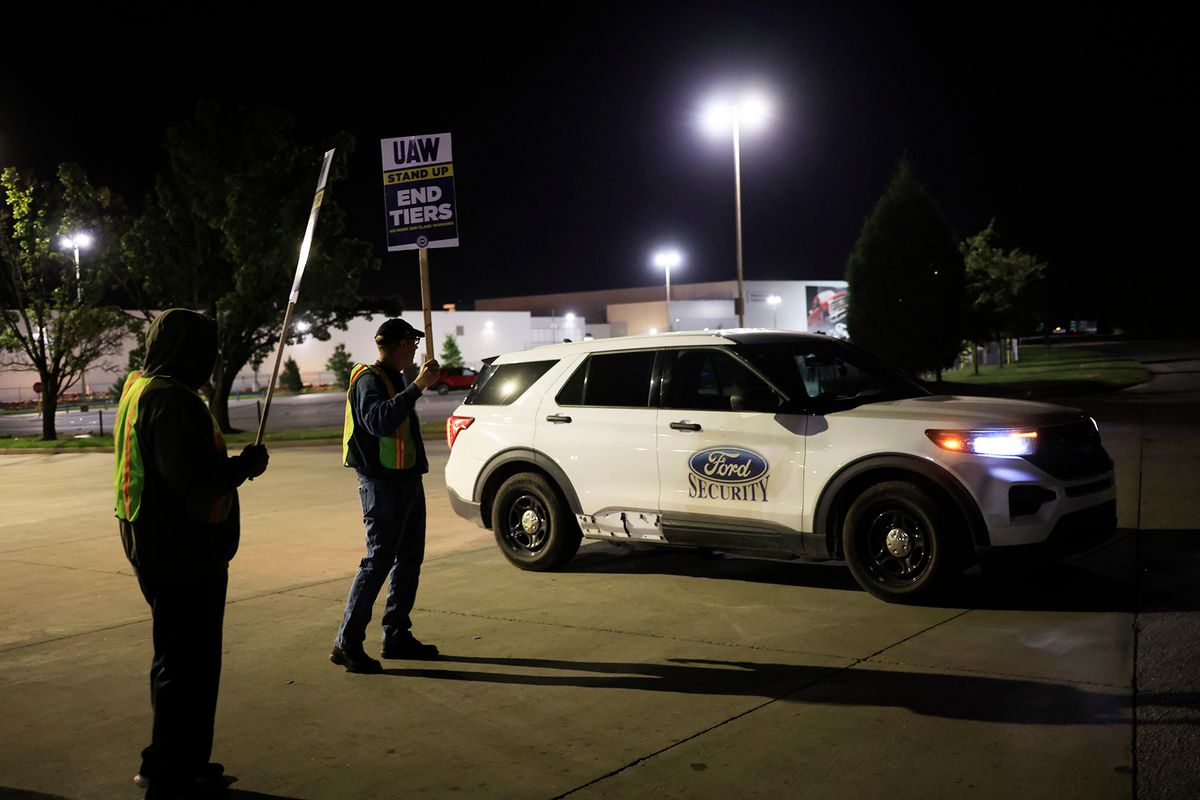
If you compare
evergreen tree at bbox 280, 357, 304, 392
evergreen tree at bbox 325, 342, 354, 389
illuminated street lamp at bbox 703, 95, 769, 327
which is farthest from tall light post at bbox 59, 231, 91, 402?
evergreen tree at bbox 325, 342, 354, 389

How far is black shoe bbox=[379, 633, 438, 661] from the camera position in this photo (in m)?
6.54

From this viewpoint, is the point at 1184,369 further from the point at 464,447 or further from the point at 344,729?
the point at 344,729

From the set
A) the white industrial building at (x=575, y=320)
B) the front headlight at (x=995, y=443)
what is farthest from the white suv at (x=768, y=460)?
the white industrial building at (x=575, y=320)

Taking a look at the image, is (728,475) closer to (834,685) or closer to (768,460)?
(768,460)

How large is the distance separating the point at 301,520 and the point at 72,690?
6.22 m

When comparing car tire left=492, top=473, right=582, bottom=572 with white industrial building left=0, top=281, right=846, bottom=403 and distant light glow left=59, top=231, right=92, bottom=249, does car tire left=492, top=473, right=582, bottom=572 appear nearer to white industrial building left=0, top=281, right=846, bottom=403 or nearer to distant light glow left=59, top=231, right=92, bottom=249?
distant light glow left=59, top=231, right=92, bottom=249

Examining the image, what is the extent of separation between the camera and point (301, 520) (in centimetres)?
1242

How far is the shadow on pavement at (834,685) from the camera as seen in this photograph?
5273 millimetres

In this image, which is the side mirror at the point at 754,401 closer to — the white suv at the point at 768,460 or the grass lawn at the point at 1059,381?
the white suv at the point at 768,460

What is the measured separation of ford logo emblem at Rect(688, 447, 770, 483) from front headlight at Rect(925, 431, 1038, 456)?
1.26 m

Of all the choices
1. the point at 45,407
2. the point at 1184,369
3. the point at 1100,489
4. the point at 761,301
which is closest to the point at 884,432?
the point at 1100,489

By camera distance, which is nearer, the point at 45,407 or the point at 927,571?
the point at 927,571

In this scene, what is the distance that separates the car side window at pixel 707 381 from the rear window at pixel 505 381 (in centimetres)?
120

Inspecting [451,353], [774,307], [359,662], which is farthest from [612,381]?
[774,307]
